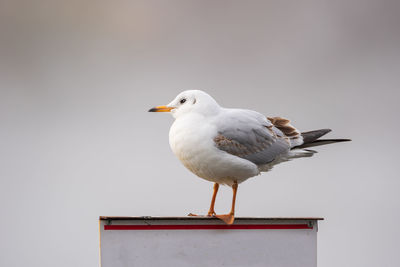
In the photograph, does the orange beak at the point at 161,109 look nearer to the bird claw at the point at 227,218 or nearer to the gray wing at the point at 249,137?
the gray wing at the point at 249,137

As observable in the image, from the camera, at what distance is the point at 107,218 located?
4.21 m

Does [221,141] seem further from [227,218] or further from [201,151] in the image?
[227,218]

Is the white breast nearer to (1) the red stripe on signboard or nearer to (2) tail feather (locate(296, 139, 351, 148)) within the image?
(1) the red stripe on signboard

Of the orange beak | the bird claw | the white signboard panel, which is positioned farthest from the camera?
the orange beak

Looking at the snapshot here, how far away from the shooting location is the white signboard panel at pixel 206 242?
4.24 metres

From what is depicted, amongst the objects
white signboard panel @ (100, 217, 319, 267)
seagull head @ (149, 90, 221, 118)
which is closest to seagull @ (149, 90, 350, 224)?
seagull head @ (149, 90, 221, 118)

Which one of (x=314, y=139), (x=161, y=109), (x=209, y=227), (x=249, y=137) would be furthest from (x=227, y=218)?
(x=314, y=139)

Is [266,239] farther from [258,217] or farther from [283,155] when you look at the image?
[283,155]

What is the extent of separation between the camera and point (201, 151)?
4.69 m

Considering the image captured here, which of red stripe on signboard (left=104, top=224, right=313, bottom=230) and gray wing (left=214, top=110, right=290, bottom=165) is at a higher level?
gray wing (left=214, top=110, right=290, bottom=165)

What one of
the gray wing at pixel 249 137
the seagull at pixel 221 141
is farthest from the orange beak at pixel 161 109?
the gray wing at pixel 249 137

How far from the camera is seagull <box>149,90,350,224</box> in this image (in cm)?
471

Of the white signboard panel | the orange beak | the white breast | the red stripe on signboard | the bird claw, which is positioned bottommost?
the white signboard panel

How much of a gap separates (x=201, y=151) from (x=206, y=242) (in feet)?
2.36
